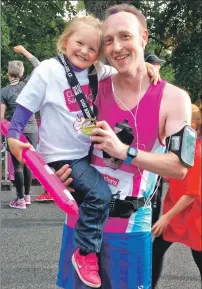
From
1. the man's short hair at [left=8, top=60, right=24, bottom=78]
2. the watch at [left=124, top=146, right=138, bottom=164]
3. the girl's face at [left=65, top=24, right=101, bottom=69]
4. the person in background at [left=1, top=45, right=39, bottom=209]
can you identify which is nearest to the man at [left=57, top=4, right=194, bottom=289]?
the watch at [left=124, top=146, right=138, bottom=164]

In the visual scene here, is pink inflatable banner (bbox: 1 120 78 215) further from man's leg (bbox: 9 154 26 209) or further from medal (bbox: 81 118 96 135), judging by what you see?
man's leg (bbox: 9 154 26 209)

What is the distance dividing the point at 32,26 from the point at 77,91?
12202mm

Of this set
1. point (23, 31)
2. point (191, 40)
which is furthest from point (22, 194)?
point (191, 40)

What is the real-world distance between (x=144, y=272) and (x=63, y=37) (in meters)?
0.94

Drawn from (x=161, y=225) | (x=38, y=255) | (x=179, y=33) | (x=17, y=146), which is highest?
(x=179, y=33)

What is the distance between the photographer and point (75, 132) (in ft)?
6.19

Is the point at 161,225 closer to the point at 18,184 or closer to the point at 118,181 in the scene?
the point at 118,181

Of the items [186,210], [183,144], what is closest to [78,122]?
[183,144]

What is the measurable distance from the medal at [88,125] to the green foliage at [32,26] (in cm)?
1126

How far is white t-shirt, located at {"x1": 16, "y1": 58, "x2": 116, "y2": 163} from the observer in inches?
73.2

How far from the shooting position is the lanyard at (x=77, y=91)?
1.85 m

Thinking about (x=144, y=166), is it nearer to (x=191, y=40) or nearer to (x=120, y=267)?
(x=120, y=267)

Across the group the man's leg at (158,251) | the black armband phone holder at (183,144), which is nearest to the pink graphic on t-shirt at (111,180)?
the black armband phone holder at (183,144)

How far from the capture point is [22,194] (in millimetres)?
6016
